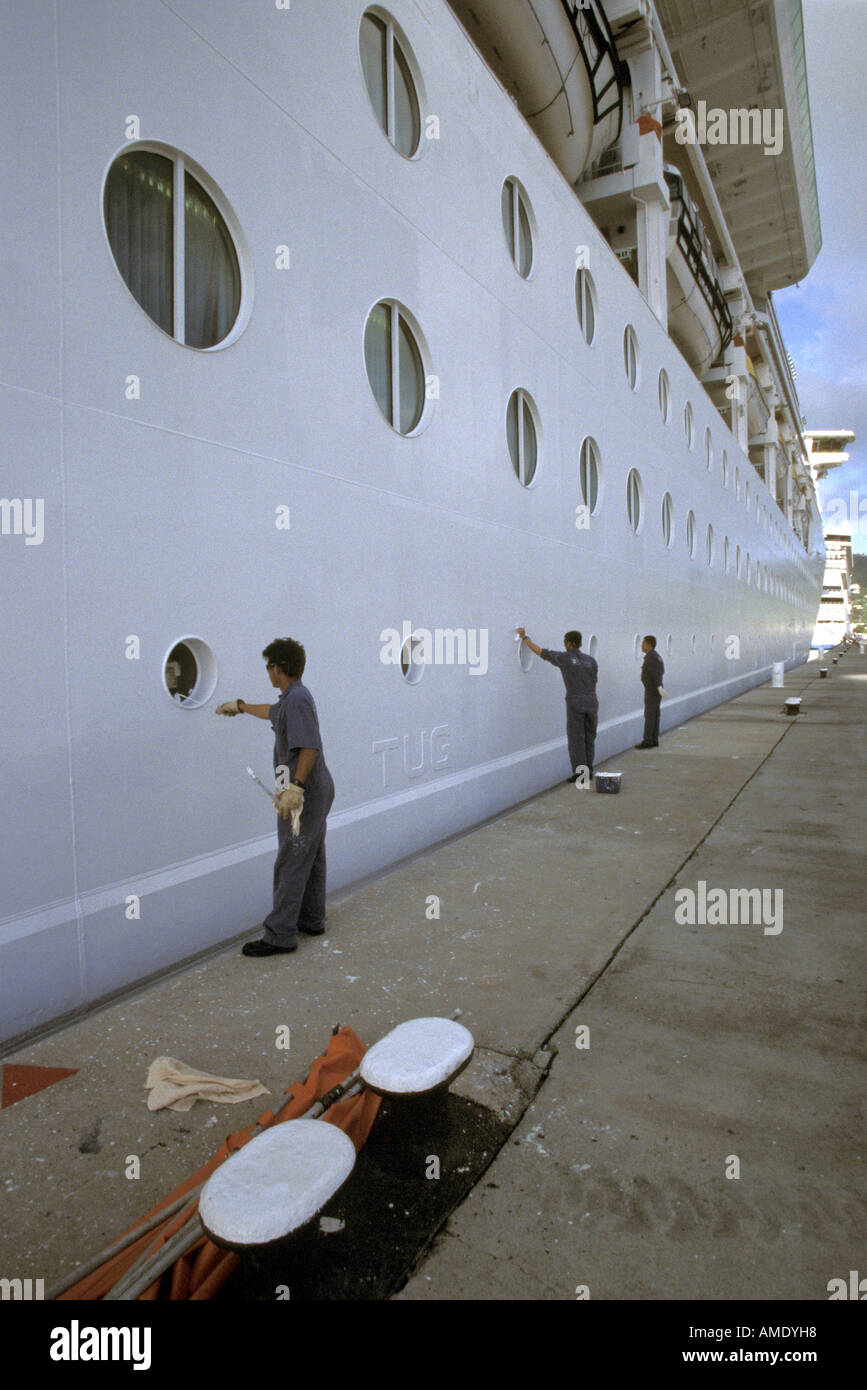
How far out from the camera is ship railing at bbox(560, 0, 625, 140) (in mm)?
9460

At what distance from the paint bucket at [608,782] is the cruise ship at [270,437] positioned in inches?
24.6

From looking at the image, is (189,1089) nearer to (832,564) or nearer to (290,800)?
(290,800)

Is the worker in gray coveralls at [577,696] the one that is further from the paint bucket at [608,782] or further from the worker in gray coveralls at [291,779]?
the worker in gray coveralls at [291,779]

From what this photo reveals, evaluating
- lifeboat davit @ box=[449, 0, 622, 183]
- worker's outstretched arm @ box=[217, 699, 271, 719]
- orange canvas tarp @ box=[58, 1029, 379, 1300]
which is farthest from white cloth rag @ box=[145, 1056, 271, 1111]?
lifeboat davit @ box=[449, 0, 622, 183]

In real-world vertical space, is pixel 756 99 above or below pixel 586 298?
above

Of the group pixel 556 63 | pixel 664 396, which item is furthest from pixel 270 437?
pixel 664 396

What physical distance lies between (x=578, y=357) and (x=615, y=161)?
5.67 m

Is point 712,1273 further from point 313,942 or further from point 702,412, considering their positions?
point 702,412

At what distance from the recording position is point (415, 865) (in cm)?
593

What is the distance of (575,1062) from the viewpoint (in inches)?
123

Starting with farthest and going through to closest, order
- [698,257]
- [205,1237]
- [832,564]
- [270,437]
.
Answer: [832,564] → [698,257] → [270,437] → [205,1237]

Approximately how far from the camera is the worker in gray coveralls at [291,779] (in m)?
4.15

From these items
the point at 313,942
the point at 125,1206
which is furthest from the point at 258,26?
the point at 125,1206

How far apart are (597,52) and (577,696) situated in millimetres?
8621
